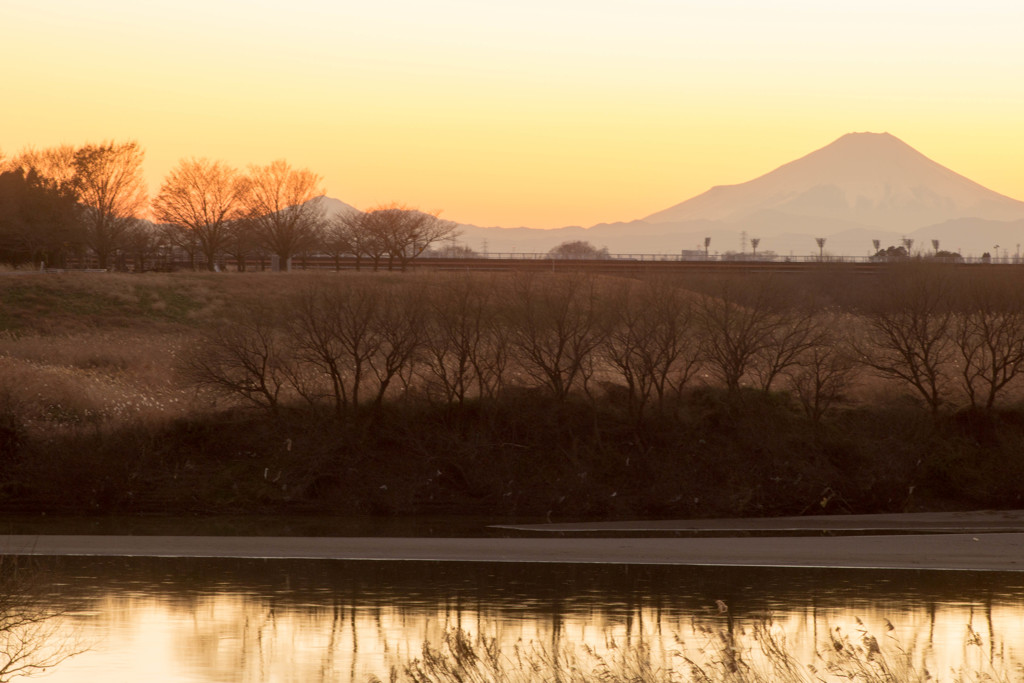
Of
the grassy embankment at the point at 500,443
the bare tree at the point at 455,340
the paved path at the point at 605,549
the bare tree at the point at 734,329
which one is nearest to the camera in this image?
the paved path at the point at 605,549

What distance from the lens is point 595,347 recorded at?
5312cm

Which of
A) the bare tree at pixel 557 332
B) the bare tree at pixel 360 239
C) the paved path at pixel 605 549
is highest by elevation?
the bare tree at pixel 360 239

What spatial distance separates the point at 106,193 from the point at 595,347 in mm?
61656

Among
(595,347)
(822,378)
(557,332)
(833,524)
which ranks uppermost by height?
(557,332)

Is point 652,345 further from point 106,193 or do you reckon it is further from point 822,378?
point 106,193

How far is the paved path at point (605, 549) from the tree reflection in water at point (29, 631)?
8.31 m

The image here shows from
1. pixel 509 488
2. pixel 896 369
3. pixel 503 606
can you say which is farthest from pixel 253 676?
pixel 896 369

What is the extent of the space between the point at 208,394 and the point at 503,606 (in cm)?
2665

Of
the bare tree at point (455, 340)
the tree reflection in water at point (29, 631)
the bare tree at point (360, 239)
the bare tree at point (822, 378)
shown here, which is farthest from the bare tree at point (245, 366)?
the bare tree at point (360, 239)

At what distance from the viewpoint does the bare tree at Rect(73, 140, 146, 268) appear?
9531cm

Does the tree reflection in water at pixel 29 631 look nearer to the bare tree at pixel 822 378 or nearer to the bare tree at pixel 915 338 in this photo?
the bare tree at pixel 822 378

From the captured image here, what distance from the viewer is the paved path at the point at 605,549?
34.8m

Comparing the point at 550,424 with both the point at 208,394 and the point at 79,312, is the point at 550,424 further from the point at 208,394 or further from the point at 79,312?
the point at 79,312

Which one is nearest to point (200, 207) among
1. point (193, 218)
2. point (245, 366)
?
point (193, 218)
